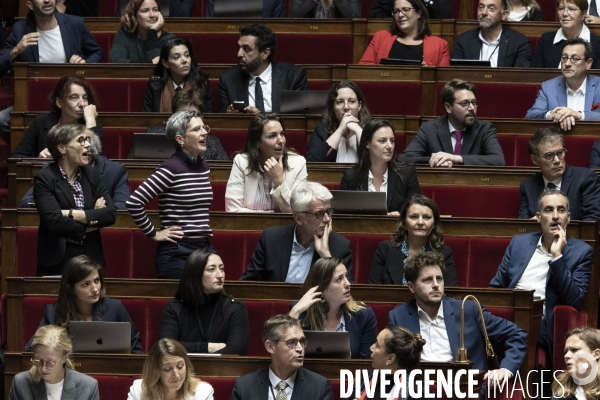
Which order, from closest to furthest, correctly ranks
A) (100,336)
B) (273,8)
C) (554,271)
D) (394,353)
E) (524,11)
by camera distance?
1. (394,353)
2. (100,336)
3. (554,271)
4. (524,11)
5. (273,8)

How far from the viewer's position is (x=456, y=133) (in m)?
4.46

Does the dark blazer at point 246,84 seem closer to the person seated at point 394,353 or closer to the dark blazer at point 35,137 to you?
the dark blazer at point 35,137

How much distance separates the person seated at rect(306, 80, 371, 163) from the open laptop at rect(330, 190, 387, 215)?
43cm

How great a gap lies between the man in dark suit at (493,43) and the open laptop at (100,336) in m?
2.24

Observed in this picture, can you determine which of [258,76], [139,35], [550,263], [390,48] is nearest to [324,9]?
[390,48]

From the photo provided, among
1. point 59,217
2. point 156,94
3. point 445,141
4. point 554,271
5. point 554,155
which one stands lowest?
point 554,271

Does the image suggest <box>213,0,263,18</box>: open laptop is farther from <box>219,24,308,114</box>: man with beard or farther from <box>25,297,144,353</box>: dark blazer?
<box>25,297,144,353</box>: dark blazer

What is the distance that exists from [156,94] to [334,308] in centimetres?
164

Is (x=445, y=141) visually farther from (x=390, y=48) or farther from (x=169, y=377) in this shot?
(x=169, y=377)

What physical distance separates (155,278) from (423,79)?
55.9 inches

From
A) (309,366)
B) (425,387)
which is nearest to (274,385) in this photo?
(309,366)

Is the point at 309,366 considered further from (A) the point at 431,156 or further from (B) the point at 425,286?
(A) the point at 431,156

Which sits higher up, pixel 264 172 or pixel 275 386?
pixel 264 172

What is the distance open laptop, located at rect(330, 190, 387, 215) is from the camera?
3.94 meters
